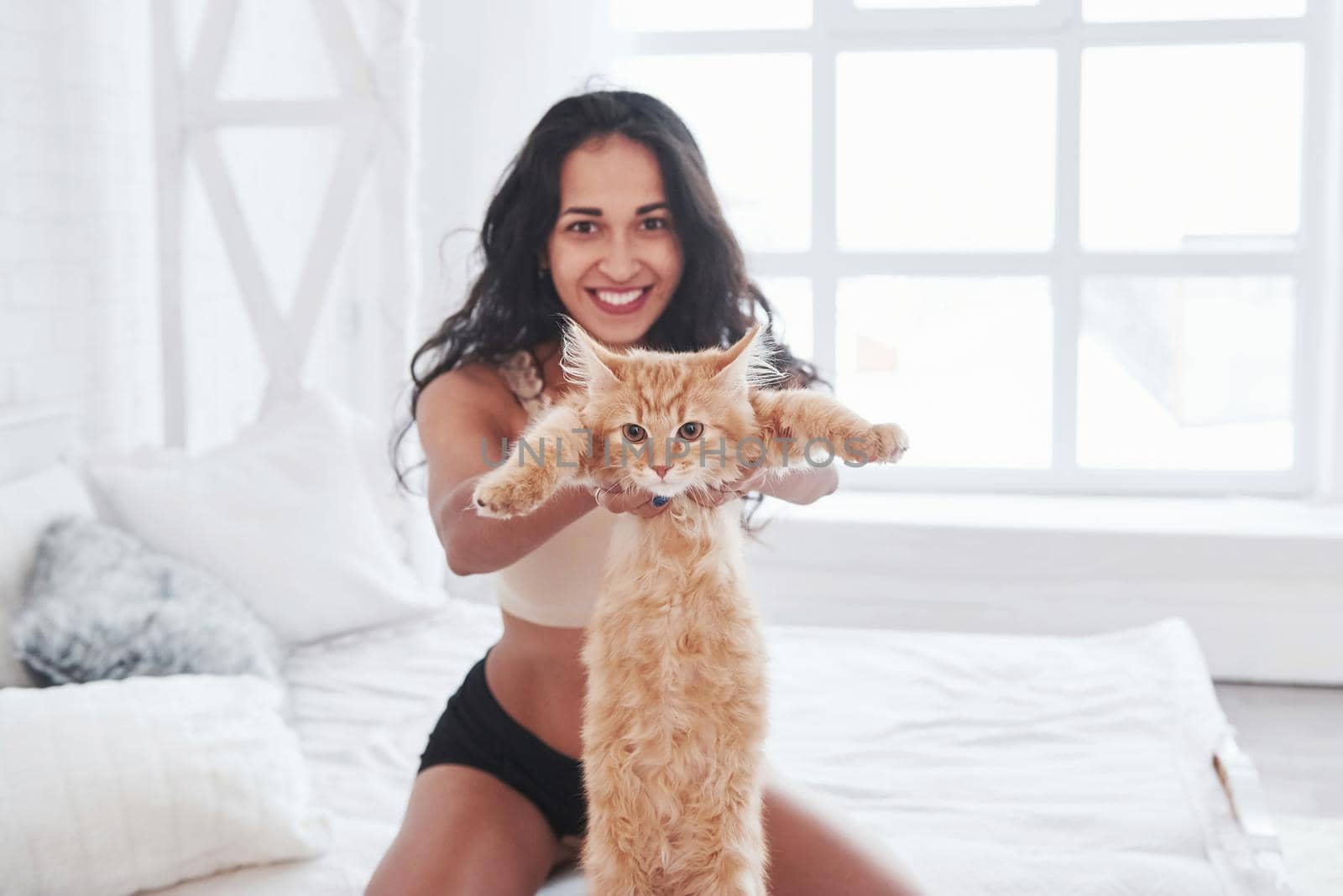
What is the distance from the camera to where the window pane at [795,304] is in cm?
389

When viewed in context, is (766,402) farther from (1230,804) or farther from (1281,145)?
(1281,145)

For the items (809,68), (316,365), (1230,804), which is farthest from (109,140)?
(1230,804)

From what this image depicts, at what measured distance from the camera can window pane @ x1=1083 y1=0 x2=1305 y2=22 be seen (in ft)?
11.8

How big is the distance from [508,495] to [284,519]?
5.65ft

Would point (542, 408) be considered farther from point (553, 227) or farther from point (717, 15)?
point (717, 15)

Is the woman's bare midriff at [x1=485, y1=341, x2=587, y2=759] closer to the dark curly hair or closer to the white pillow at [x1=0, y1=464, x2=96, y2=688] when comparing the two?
the dark curly hair

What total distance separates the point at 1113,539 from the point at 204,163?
8.45 ft

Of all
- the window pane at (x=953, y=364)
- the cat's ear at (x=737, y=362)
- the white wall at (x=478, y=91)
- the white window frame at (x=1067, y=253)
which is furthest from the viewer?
the window pane at (x=953, y=364)

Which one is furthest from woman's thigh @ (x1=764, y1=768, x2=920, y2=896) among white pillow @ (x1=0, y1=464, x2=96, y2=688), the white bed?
white pillow @ (x1=0, y1=464, x2=96, y2=688)

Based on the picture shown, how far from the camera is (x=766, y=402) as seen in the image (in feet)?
3.28

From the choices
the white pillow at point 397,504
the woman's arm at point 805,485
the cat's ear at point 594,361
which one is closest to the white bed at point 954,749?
the white pillow at point 397,504

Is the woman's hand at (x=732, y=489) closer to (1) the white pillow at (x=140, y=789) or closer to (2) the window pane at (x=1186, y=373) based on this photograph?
(1) the white pillow at (x=140, y=789)

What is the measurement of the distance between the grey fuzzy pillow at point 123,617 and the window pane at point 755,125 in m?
2.20

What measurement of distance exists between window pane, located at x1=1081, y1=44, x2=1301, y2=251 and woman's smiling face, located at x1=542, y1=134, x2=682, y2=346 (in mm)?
2627
